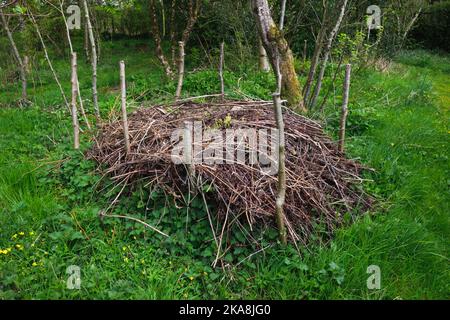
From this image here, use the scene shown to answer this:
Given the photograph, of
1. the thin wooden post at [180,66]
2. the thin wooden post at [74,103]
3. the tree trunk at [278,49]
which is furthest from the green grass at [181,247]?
the thin wooden post at [180,66]

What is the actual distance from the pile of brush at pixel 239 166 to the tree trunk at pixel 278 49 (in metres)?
0.78

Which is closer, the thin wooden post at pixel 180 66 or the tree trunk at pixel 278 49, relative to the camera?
the thin wooden post at pixel 180 66

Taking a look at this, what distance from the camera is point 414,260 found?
2.95m

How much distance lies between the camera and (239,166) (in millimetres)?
3137

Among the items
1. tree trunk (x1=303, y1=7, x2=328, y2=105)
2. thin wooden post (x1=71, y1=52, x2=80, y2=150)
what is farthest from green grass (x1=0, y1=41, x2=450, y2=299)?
tree trunk (x1=303, y1=7, x2=328, y2=105)

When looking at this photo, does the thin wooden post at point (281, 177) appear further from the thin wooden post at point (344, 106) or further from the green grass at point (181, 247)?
the thin wooden post at point (344, 106)

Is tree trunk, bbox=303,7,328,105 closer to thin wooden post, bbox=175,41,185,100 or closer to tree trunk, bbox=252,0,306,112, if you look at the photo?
tree trunk, bbox=252,0,306,112

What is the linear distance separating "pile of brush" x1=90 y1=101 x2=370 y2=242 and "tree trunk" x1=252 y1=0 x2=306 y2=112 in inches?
30.9

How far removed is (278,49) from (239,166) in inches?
85.1

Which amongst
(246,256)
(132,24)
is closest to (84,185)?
(246,256)

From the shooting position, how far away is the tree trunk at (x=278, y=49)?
455 centimetres

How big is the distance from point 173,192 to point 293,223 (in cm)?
100

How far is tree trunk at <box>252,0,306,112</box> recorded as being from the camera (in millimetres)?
4555

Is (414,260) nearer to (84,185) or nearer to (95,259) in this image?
(95,259)
